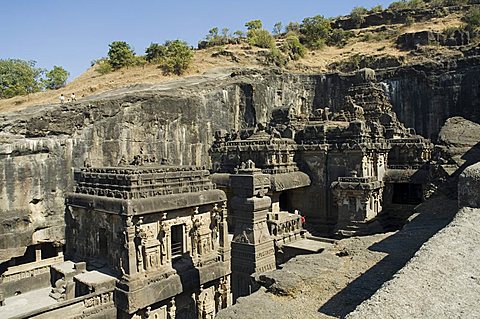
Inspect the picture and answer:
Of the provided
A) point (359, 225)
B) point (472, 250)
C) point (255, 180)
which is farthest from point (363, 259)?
point (359, 225)

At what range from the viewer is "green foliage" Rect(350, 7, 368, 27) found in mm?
49094

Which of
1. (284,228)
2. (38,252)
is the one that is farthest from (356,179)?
(38,252)

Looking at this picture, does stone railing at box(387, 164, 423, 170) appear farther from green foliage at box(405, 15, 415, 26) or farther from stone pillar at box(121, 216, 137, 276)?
green foliage at box(405, 15, 415, 26)

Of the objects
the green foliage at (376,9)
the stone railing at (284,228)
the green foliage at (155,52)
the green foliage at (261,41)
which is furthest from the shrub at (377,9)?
the stone railing at (284,228)

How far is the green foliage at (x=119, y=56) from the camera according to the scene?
3177 centimetres

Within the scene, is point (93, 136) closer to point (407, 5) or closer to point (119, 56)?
point (119, 56)

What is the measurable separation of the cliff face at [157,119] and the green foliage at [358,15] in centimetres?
2470

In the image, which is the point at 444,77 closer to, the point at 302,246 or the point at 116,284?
the point at 302,246

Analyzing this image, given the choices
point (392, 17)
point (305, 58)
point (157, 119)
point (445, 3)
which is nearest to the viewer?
point (157, 119)

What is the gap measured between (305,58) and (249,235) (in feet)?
122

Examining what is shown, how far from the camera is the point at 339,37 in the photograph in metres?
47.5

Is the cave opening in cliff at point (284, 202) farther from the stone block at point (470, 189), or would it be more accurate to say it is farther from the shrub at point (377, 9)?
the shrub at point (377, 9)

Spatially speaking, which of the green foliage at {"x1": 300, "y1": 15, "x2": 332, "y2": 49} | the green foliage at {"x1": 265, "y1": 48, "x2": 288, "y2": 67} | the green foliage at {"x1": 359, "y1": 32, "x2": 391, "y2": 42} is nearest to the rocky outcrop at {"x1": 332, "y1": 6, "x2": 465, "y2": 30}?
the green foliage at {"x1": 300, "y1": 15, "x2": 332, "y2": 49}

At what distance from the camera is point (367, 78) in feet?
77.3
